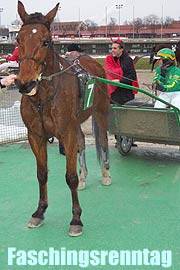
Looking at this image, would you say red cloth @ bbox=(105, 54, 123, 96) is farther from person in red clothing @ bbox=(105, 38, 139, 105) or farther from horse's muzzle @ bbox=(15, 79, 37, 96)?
horse's muzzle @ bbox=(15, 79, 37, 96)

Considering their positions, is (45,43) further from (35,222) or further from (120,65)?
(120,65)

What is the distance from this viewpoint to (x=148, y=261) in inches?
127

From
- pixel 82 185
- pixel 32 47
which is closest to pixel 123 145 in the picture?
pixel 82 185

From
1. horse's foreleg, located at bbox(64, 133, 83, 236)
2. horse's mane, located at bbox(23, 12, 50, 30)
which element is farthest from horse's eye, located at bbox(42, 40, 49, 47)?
horse's foreleg, located at bbox(64, 133, 83, 236)

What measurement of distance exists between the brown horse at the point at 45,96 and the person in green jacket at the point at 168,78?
1782mm

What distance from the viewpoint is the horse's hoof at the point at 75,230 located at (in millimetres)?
3715

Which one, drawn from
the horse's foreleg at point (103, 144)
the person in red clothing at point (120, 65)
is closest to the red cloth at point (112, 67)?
the person in red clothing at point (120, 65)

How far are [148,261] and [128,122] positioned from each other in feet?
8.75

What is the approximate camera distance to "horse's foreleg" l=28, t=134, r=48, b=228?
386 cm

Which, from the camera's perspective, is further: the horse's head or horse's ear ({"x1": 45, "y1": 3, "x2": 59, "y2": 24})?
horse's ear ({"x1": 45, "y1": 3, "x2": 59, "y2": 24})

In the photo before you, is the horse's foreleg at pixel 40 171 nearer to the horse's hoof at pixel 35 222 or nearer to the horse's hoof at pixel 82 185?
the horse's hoof at pixel 35 222

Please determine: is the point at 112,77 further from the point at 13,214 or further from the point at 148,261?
the point at 148,261

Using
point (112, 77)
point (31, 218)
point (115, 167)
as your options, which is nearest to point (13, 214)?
point (31, 218)

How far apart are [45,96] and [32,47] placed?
1.69 ft
